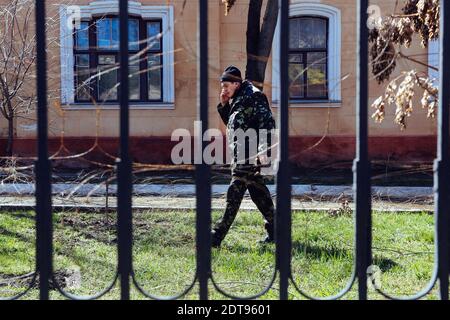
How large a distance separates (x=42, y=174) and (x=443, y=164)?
1.26 meters

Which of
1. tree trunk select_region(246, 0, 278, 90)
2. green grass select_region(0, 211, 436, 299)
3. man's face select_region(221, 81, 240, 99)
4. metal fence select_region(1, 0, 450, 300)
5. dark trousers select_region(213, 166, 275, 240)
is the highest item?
tree trunk select_region(246, 0, 278, 90)

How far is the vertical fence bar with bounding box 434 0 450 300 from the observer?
214 cm

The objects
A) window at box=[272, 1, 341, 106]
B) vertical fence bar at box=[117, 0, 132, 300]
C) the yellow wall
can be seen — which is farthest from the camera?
window at box=[272, 1, 341, 106]

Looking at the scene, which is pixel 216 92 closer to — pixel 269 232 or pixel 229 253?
pixel 269 232

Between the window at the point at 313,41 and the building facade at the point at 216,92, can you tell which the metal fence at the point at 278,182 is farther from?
the window at the point at 313,41

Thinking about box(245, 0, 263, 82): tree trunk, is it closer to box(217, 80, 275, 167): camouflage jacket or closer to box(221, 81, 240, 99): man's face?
box(221, 81, 240, 99): man's face

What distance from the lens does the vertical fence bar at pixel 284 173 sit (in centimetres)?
Result: 211

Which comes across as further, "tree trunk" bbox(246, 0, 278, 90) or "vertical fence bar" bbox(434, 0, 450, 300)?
"tree trunk" bbox(246, 0, 278, 90)

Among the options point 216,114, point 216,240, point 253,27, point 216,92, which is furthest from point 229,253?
point 216,114

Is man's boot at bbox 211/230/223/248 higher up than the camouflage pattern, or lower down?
lower down

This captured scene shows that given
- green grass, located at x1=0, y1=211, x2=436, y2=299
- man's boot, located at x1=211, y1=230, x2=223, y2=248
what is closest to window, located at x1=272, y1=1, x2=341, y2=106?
green grass, located at x1=0, y1=211, x2=436, y2=299

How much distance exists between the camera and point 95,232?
7.00 meters

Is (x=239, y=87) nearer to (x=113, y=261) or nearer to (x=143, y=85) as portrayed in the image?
(x=113, y=261)

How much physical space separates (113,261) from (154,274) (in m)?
Answer: 0.73
